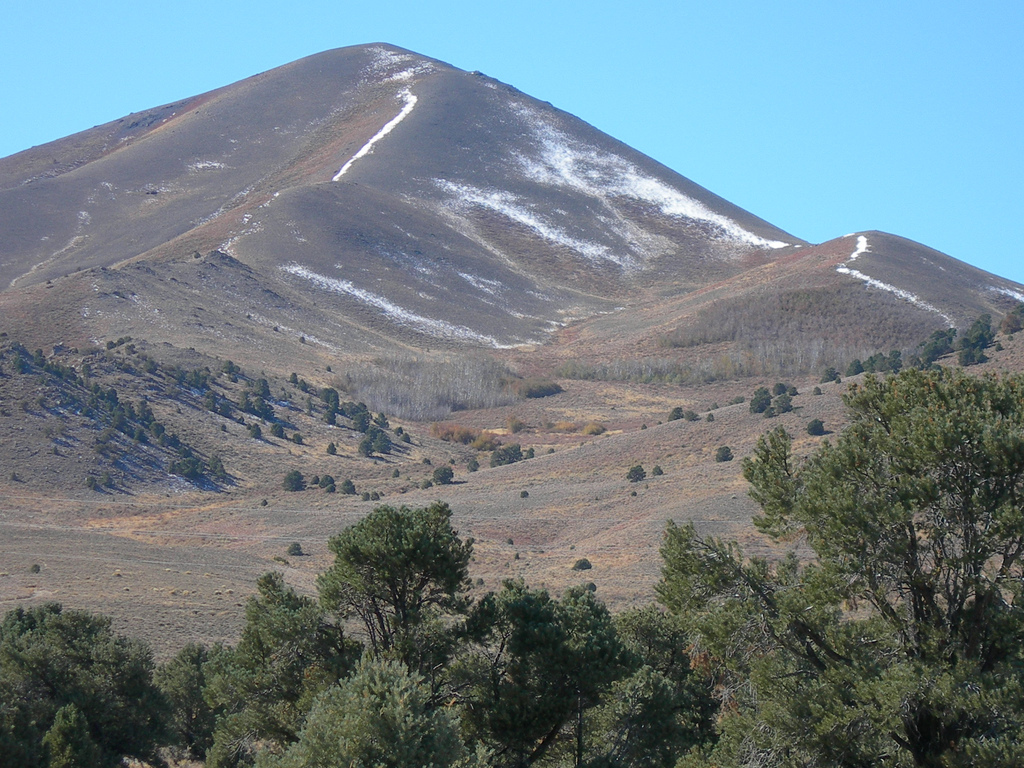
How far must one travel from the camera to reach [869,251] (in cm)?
9731

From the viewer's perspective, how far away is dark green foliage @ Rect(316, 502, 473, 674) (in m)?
11.0

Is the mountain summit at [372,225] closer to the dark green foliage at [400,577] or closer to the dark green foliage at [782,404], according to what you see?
the dark green foliage at [782,404]

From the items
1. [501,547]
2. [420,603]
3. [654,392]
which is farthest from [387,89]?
[420,603]

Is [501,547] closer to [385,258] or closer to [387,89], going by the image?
[385,258]

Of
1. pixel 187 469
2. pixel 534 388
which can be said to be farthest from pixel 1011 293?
pixel 187 469

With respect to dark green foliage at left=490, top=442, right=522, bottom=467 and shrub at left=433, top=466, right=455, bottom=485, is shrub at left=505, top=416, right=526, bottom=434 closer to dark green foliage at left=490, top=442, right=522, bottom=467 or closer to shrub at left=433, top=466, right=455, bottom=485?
dark green foliage at left=490, top=442, right=522, bottom=467

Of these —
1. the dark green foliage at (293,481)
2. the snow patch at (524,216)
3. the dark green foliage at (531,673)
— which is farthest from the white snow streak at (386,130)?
the dark green foliage at (531,673)

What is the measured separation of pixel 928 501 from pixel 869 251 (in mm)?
94760

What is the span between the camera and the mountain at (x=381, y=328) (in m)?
38.6

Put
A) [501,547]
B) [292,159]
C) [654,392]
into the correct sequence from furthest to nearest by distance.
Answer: [292,159] → [654,392] → [501,547]

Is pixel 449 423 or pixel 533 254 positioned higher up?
pixel 533 254

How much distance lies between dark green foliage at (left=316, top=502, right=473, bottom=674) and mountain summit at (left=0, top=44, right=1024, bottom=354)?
5845 cm

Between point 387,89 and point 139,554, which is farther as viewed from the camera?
point 387,89

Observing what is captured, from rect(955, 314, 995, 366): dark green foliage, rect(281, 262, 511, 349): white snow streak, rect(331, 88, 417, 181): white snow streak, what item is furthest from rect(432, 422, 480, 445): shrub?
rect(331, 88, 417, 181): white snow streak
